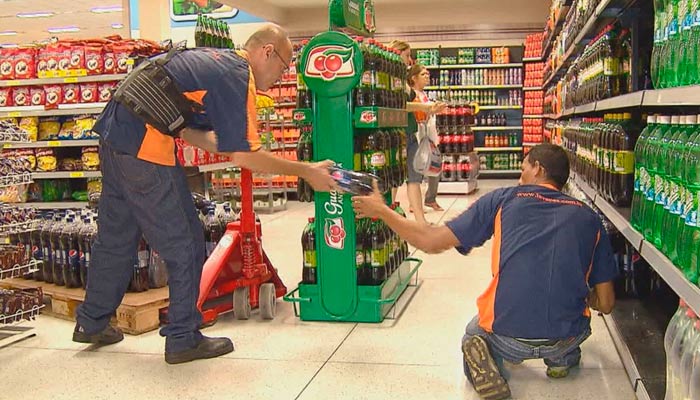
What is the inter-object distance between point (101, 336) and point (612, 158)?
261 cm

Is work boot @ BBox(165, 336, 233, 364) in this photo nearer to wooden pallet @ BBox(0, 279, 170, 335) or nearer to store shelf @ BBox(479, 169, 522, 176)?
wooden pallet @ BBox(0, 279, 170, 335)

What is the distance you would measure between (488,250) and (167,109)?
12.1 feet

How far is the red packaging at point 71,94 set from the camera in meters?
5.89

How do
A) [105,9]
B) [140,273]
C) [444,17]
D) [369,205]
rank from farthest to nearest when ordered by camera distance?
[105,9] < [444,17] < [140,273] < [369,205]

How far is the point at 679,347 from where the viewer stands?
223cm

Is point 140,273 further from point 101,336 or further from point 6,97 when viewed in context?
point 6,97

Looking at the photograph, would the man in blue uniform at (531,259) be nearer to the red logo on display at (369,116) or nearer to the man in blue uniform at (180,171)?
the man in blue uniform at (180,171)

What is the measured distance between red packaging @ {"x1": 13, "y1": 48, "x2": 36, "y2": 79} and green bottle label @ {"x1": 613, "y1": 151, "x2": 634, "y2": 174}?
479 cm

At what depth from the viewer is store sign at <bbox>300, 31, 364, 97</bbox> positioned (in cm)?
390

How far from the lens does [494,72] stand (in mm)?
14109

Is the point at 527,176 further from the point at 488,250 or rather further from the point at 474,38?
the point at 474,38

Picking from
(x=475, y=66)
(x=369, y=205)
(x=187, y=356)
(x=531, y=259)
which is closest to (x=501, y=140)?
(x=475, y=66)

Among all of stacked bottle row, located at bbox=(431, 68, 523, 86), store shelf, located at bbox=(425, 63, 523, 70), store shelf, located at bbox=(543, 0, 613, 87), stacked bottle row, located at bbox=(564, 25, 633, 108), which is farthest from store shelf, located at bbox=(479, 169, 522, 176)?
stacked bottle row, located at bbox=(564, 25, 633, 108)

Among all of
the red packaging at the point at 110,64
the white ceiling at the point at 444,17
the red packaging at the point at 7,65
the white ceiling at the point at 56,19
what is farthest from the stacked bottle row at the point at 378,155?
the white ceiling at the point at 56,19
